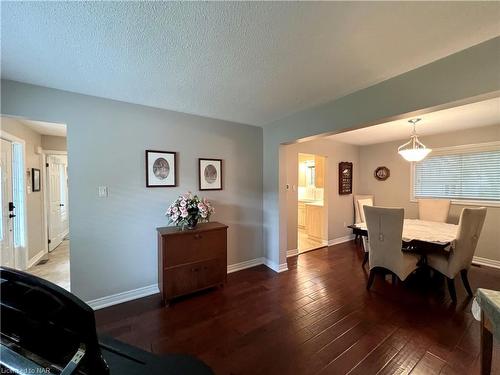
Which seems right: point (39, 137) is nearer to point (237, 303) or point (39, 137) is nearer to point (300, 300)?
point (237, 303)

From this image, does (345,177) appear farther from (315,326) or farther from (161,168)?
(161,168)

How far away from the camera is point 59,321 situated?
1.90 feet

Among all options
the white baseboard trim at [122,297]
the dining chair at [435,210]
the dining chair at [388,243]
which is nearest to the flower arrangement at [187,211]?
the white baseboard trim at [122,297]

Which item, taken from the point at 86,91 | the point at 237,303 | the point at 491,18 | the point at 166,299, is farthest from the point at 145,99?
the point at 491,18

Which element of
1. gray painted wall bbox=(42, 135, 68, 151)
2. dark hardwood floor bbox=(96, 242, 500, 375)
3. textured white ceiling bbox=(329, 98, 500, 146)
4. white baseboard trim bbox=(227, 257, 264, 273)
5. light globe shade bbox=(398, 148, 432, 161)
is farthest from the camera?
gray painted wall bbox=(42, 135, 68, 151)

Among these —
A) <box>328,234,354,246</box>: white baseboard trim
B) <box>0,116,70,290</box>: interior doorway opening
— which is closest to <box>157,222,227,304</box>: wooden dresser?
<box>0,116,70,290</box>: interior doorway opening

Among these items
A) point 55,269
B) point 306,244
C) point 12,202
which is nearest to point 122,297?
point 55,269

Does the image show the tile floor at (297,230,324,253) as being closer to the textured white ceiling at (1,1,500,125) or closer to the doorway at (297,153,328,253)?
the doorway at (297,153,328,253)

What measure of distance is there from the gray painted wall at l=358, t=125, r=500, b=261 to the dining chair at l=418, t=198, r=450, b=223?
0.39m

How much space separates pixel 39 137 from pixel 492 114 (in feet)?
23.5

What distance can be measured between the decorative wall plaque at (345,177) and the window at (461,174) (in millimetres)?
1189

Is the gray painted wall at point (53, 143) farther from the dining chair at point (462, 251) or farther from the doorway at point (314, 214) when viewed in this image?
the dining chair at point (462, 251)

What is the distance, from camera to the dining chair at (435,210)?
351 centimetres

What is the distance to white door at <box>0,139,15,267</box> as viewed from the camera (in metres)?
2.52
